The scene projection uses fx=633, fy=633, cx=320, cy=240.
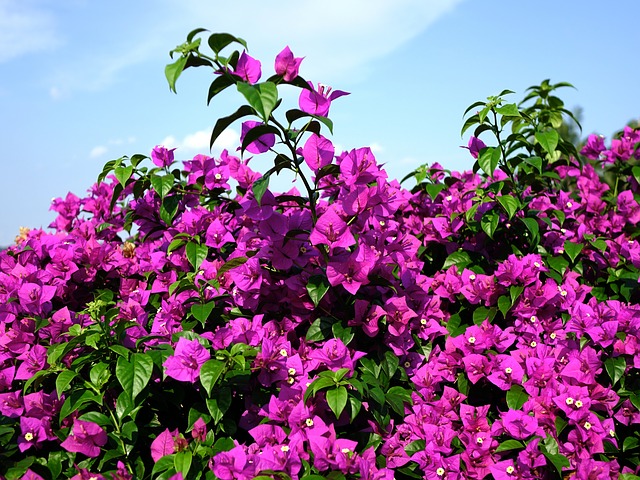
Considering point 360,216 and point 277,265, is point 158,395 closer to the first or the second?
point 277,265

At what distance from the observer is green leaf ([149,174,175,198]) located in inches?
108

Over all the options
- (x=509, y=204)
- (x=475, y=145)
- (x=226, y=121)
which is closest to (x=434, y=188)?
(x=475, y=145)

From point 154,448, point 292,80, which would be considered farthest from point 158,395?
point 292,80

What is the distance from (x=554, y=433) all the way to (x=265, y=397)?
3.57 ft

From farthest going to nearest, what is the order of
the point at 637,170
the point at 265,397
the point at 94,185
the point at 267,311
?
the point at 94,185 < the point at 637,170 < the point at 267,311 < the point at 265,397

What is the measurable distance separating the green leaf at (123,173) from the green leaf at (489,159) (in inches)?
59.5

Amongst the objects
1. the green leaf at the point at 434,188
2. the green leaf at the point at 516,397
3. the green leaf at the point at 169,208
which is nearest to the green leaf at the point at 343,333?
the green leaf at the point at 516,397

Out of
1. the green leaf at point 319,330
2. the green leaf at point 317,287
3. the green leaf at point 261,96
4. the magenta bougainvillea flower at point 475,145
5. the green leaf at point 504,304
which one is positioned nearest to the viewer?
the green leaf at point 261,96

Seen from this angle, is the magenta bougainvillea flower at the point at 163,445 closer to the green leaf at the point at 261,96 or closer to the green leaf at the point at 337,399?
the green leaf at the point at 337,399

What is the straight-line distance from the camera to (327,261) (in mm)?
2268

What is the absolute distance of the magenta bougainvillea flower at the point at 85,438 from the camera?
2.11 meters

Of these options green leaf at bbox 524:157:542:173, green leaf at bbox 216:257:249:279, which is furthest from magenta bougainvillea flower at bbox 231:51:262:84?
green leaf at bbox 524:157:542:173

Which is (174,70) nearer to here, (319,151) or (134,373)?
(319,151)

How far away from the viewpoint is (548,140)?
2.96 m
